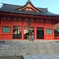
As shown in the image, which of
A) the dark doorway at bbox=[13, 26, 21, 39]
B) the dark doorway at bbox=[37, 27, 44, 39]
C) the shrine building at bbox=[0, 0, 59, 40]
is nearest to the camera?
the shrine building at bbox=[0, 0, 59, 40]

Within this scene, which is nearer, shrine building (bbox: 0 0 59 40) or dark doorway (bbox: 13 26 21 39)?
shrine building (bbox: 0 0 59 40)

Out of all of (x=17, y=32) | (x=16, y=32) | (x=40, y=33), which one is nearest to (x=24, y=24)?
(x=17, y=32)

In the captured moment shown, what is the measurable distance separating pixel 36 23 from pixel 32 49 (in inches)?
344

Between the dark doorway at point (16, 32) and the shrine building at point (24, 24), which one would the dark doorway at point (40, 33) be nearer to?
the shrine building at point (24, 24)

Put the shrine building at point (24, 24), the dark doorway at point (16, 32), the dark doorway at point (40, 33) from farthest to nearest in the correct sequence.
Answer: the dark doorway at point (40, 33) < the dark doorway at point (16, 32) < the shrine building at point (24, 24)

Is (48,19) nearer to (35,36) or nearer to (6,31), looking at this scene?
(35,36)

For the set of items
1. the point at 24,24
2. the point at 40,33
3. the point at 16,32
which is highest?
the point at 24,24

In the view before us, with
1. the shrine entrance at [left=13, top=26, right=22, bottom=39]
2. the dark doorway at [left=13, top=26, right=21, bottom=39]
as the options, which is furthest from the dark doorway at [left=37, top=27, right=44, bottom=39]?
the dark doorway at [left=13, top=26, right=21, bottom=39]

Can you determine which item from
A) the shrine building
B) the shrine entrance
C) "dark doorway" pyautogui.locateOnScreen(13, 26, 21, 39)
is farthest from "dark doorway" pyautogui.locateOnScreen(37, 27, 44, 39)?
"dark doorway" pyautogui.locateOnScreen(13, 26, 21, 39)

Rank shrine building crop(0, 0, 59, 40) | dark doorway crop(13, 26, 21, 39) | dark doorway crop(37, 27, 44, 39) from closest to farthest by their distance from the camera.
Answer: shrine building crop(0, 0, 59, 40)
dark doorway crop(13, 26, 21, 39)
dark doorway crop(37, 27, 44, 39)

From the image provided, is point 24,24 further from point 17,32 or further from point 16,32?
point 16,32

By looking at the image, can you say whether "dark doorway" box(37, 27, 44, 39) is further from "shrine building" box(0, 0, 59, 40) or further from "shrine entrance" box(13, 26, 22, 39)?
"shrine entrance" box(13, 26, 22, 39)

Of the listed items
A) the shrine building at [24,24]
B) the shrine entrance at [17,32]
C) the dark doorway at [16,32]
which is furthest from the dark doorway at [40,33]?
the dark doorway at [16,32]

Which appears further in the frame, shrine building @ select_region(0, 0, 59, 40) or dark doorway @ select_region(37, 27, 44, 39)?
dark doorway @ select_region(37, 27, 44, 39)
